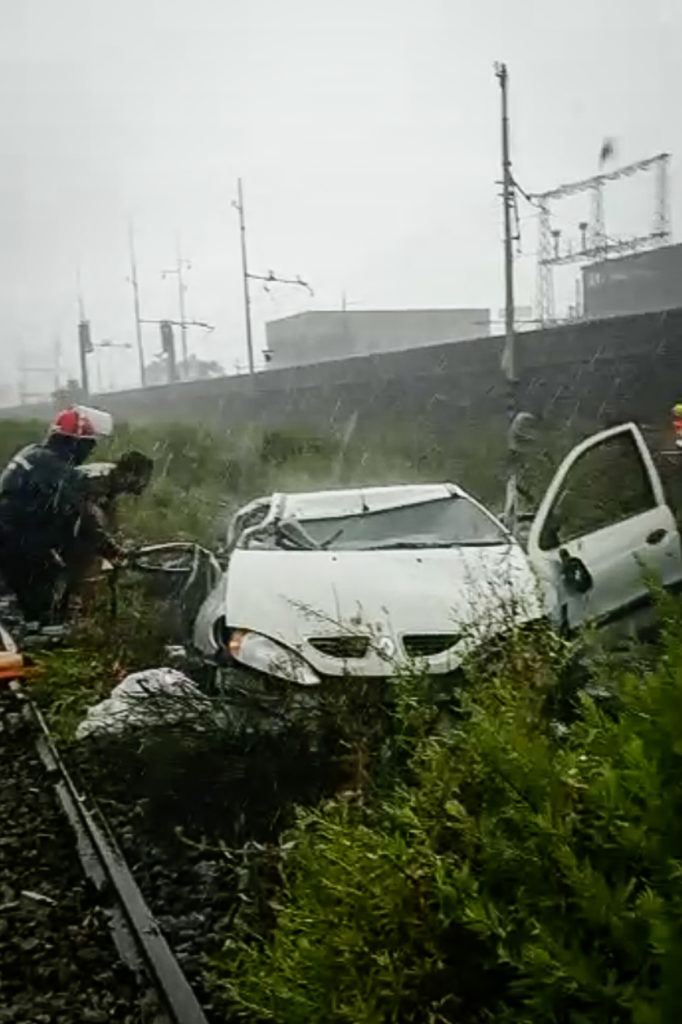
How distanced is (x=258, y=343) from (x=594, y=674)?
180 centimetres

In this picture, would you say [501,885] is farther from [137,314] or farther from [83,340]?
[83,340]

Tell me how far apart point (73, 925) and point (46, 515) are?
6.34 ft

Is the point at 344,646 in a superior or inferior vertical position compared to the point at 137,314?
inferior

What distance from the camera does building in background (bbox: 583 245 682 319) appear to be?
2549 mm

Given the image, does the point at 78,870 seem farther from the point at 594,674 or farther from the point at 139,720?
the point at 594,674

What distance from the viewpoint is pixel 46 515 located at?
3.90 metres

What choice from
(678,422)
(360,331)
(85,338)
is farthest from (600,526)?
(85,338)

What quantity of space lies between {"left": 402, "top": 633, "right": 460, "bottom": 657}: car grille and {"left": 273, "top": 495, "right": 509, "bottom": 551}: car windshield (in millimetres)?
269

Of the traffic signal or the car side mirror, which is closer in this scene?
the car side mirror

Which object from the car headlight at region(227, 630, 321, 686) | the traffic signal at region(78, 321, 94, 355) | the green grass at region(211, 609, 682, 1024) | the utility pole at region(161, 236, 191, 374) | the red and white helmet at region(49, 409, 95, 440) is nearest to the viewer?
the green grass at region(211, 609, 682, 1024)

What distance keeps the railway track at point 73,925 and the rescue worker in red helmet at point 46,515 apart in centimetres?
92

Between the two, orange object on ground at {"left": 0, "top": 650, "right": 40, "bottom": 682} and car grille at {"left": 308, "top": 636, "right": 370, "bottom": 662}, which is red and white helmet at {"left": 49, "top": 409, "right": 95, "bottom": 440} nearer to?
orange object on ground at {"left": 0, "top": 650, "right": 40, "bottom": 682}

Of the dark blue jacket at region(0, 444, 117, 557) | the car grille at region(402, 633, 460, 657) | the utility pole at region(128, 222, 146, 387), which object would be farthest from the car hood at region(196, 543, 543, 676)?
the utility pole at region(128, 222, 146, 387)

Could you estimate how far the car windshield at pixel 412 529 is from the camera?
2.63 metres
